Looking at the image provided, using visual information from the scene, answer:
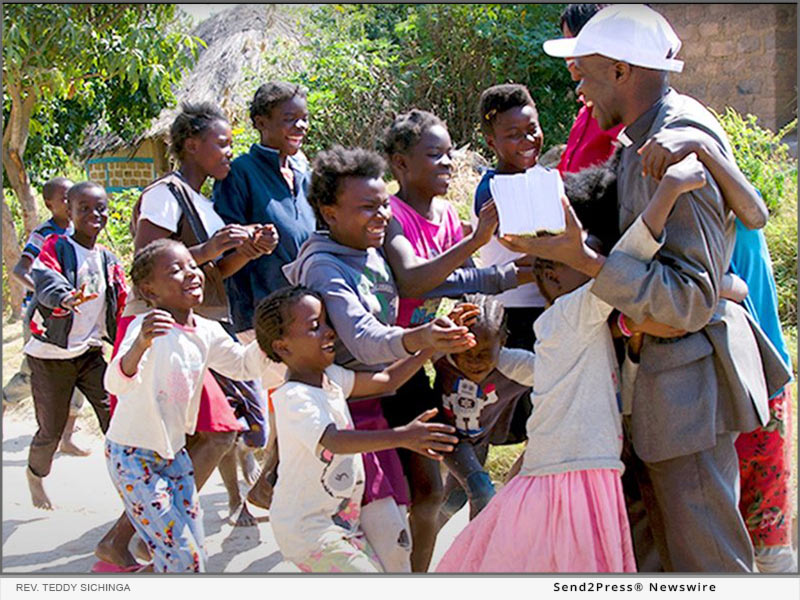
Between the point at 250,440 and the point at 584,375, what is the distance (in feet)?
6.78

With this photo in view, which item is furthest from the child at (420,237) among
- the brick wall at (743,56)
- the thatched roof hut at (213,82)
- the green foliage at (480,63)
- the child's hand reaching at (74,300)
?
the thatched roof hut at (213,82)

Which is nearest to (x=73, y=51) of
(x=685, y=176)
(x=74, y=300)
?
(x=74, y=300)

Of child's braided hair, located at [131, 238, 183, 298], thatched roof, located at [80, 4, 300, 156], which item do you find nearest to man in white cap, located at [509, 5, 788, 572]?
child's braided hair, located at [131, 238, 183, 298]

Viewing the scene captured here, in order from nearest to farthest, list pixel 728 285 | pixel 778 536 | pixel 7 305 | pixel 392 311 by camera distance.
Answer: pixel 728 285 → pixel 778 536 → pixel 392 311 → pixel 7 305

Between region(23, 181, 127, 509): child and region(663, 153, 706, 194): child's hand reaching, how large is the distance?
3303mm

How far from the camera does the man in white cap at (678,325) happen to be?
263 centimetres

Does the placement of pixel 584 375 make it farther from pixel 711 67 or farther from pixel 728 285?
pixel 711 67

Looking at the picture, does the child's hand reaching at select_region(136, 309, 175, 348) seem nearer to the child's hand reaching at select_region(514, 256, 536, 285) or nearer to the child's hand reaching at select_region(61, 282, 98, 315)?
the child's hand reaching at select_region(514, 256, 536, 285)

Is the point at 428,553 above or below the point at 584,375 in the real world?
below

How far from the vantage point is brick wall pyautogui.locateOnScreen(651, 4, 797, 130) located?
9680 mm

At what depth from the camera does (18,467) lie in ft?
19.9

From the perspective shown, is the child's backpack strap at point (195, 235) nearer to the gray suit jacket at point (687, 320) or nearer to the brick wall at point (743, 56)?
the gray suit jacket at point (687, 320)

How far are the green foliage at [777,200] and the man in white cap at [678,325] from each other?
14.5ft

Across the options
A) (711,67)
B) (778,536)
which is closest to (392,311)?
(778,536)
